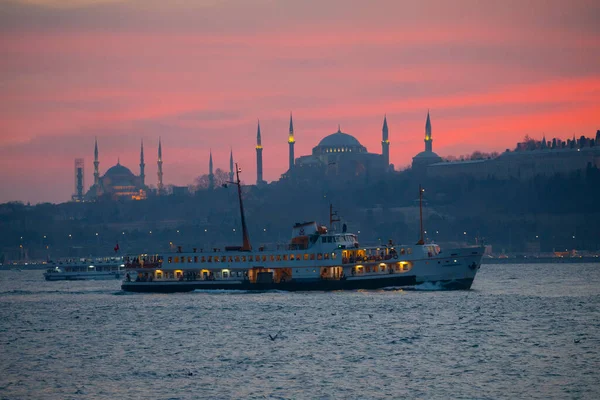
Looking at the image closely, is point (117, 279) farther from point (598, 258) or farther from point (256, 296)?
point (598, 258)

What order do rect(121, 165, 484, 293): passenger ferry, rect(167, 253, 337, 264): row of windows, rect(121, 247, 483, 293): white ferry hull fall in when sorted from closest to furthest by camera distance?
rect(121, 247, 483, 293): white ferry hull
rect(121, 165, 484, 293): passenger ferry
rect(167, 253, 337, 264): row of windows

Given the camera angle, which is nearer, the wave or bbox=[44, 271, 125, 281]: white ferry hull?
the wave

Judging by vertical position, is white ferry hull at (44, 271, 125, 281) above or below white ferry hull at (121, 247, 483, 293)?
above

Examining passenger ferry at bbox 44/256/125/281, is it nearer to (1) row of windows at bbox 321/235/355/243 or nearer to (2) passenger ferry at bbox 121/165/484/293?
(2) passenger ferry at bbox 121/165/484/293

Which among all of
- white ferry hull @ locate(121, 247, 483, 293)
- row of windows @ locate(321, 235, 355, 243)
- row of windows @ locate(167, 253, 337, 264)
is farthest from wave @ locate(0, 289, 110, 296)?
row of windows @ locate(321, 235, 355, 243)

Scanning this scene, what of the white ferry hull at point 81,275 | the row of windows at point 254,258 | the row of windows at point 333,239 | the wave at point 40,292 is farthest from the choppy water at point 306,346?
the white ferry hull at point 81,275

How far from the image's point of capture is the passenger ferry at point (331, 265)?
7775 centimetres

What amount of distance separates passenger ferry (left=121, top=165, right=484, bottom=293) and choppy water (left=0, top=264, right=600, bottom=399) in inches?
37.4

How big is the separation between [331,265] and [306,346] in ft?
80.5

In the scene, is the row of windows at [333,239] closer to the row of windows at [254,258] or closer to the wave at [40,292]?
the row of windows at [254,258]

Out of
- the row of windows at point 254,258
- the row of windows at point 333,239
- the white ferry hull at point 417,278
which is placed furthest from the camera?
the row of windows at point 254,258

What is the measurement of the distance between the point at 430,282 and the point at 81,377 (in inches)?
1426

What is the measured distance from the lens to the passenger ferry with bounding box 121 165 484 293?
77750mm

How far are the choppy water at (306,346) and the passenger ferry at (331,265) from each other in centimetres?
95
